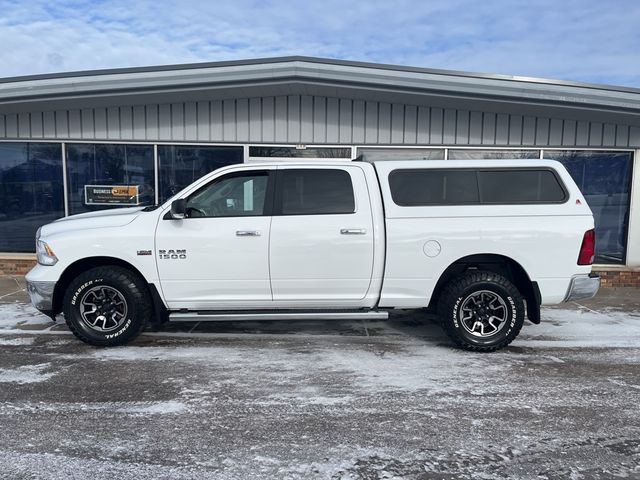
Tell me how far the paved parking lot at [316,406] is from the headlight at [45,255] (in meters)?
0.96

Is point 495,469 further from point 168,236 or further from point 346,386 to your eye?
point 168,236

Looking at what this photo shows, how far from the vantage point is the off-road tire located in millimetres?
5043

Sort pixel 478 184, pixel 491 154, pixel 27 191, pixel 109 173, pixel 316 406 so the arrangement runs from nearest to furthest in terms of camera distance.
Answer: pixel 316 406
pixel 478 184
pixel 491 154
pixel 109 173
pixel 27 191

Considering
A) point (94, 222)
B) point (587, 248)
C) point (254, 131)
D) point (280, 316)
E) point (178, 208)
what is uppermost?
point (254, 131)

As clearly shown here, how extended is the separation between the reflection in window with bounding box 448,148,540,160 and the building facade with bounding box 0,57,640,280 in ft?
0.06

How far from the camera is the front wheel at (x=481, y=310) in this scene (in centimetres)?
501

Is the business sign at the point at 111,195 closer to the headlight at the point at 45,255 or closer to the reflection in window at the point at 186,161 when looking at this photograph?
the reflection in window at the point at 186,161

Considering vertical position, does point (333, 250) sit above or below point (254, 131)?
below

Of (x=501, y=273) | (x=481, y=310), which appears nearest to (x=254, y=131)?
(x=501, y=273)

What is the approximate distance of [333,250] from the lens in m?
5.05

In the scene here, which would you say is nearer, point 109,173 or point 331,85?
point 331,85

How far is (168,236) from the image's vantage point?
505 cm

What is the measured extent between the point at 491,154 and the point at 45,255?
7644mm

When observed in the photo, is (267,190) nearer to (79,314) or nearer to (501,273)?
(79,314)
